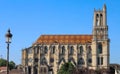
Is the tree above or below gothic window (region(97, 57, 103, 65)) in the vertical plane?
below

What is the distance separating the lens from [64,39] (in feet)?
569

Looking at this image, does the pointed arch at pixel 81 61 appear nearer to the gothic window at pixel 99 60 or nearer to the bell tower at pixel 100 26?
the gothic window at pixel 99 60

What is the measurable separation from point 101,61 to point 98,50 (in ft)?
13.0

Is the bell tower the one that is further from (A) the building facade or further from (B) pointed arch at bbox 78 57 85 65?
(B) pointed arch at bbox 78 57 85 65

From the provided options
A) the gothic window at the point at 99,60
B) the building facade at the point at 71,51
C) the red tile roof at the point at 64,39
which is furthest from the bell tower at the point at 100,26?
the gothic window at the point at 99,60

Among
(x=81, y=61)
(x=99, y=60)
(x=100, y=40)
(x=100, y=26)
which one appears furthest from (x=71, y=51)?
(x=100, y=26)

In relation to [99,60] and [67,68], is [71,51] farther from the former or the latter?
[67,68]

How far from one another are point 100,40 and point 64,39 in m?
14.5

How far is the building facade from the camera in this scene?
540 ft

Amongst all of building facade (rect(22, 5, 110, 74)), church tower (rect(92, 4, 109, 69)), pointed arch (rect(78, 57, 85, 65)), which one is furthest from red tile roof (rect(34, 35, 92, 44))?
pointed arch (rect(78, 57, 85, 65))

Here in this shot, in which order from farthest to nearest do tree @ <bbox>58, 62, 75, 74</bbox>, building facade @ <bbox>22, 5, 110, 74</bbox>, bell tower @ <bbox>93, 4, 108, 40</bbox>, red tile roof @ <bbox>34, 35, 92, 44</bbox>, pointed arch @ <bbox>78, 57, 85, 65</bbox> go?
1. red tile roof @ <bbox>34, 35, 92, 44</bbox>
2. pointed arch @ <bbox>78, 57, 85, 65</bbox>
3. bell tower @ <bbox>93, 4, 108, 40</bbox>
4. building facade @ <bbox>22, 5, 110, 74</bbox>
5. tree @ <bbox>58, 62, 75, 74</bbox>

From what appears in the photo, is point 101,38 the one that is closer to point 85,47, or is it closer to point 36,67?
point 85,47

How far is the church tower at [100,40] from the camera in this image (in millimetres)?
163125

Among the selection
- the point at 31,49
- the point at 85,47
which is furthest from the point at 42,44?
the point at 85,47
